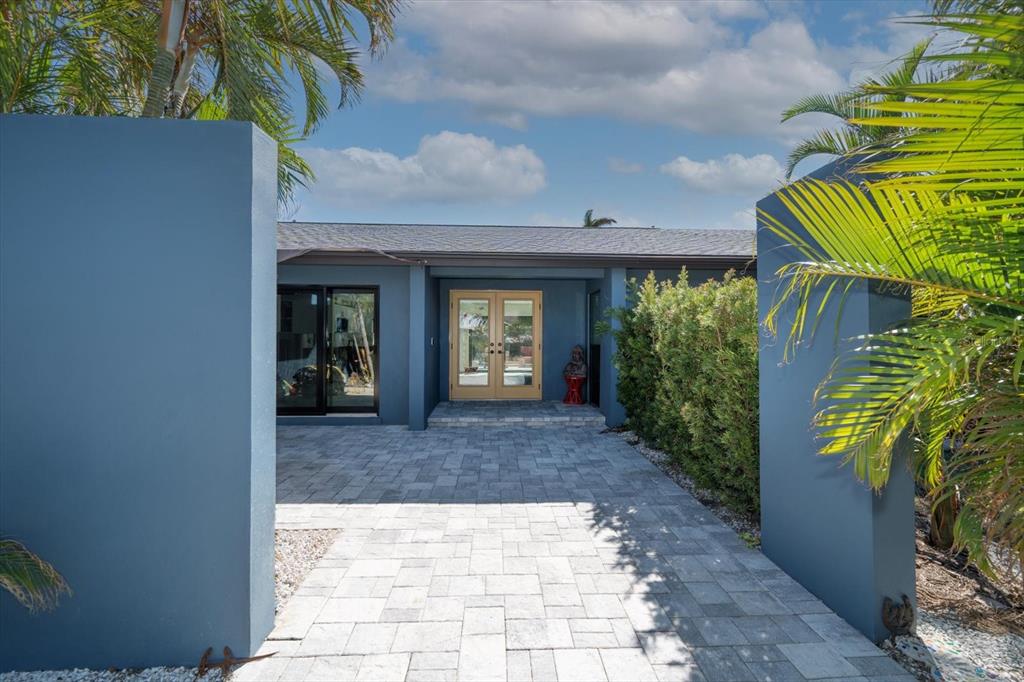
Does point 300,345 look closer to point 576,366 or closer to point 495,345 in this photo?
point 495,345

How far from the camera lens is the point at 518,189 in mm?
31469

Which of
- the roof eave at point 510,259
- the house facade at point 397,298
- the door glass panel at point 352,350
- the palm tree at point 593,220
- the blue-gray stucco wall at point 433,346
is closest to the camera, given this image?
the roof eave at point 510,259

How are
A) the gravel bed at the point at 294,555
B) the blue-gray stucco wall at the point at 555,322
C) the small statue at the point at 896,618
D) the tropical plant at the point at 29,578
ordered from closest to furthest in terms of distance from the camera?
the tropical plant at the point at 29,578 → the small statue at the point at 896,618 → the gravel bed at the point at 294,555 → the blue-gray stucco wall at the point at 555,322

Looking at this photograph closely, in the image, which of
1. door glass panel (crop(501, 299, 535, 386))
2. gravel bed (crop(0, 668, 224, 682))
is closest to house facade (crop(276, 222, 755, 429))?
door glass panel (crop(501, 299, 535, 386))

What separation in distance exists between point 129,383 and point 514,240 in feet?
29.0

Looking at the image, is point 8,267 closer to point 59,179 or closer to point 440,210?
point 59,179

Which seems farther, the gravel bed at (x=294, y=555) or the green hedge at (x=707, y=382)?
the green hedge at (x=707, y=382)

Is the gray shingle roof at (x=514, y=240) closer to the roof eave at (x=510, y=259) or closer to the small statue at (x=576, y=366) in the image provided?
the roof eave at (x=510, y=259)

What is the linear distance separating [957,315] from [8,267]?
14.3ft

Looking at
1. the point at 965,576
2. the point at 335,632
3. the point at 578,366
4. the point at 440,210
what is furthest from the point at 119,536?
the point at 440,210

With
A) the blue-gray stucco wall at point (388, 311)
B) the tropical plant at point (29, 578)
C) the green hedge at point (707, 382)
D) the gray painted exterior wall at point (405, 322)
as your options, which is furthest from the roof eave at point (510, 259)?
the tropical plant at point (29, 578)

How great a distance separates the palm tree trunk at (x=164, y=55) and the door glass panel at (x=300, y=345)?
18.8 feet

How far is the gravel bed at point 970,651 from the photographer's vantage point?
2.58 m

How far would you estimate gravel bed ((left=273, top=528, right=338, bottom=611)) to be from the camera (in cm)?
355
